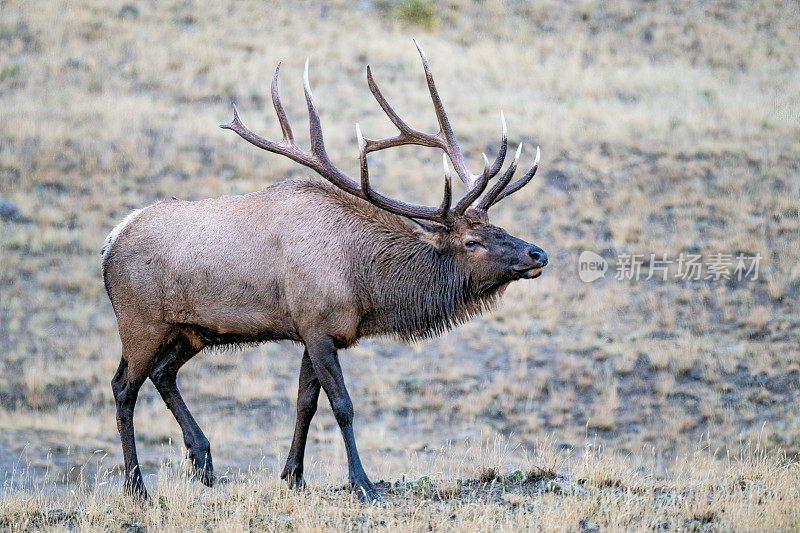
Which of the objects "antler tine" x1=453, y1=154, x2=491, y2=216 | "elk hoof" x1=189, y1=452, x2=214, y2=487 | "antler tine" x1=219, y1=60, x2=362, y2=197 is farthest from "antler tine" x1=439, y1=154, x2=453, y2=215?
"elk hoof" x1=189, y1=452, x2=214, y2=487

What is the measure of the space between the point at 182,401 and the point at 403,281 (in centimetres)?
231

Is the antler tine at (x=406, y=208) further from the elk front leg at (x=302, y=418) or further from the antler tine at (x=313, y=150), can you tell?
the elk front leg at (x=302, y=418)

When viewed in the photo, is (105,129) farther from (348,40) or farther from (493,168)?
(493,168)

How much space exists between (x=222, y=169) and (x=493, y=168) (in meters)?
15.0

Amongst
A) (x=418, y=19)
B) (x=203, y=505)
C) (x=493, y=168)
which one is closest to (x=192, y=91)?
(x=418, y=19)

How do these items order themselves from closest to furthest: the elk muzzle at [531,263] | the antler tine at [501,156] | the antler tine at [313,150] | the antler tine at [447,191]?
the antler tine at [447,191], the elk muzzle at [531,263], the antler tine at [501,156], the antler tine at [313,150]

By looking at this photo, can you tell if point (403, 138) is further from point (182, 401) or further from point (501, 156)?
point (182, 401)

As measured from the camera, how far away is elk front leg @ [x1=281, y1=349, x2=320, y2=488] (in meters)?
8.29

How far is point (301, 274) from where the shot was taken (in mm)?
8008

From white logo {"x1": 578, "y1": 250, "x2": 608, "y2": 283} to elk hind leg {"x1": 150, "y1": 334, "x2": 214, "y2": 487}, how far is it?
41.6ft

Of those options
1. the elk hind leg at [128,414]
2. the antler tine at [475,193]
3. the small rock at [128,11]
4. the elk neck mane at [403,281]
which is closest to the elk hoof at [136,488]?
the elk hind leg at [128,414]

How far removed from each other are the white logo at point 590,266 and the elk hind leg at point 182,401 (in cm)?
1269

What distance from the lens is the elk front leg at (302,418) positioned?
829 centimetres

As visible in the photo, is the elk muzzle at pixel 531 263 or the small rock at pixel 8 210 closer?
the elk muzzle at pixel 531 263
